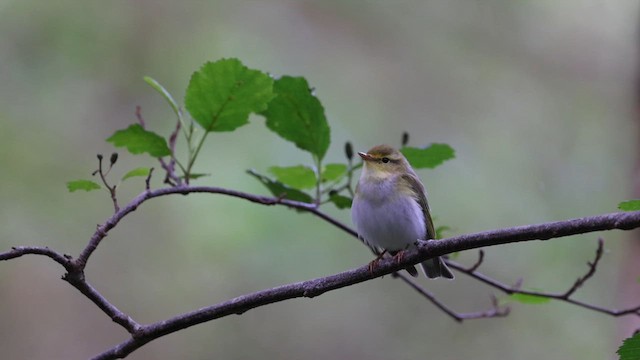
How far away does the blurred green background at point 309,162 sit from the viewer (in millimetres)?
4809

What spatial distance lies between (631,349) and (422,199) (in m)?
1.46

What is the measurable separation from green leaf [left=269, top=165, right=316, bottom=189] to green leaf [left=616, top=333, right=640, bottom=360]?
3.58ft

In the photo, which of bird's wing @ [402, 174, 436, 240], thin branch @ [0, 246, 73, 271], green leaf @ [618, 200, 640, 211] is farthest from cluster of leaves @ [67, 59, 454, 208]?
green leaf @ [618, 200, 640, 211]

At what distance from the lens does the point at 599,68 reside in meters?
6.28

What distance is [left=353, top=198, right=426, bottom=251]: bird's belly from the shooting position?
8.10 feet

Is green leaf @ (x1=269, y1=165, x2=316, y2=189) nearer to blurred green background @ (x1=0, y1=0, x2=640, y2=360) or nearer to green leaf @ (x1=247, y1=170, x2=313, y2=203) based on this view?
green leaf @ (x1=247, y1=170, x2=313, y2=203)

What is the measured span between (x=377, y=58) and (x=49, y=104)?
2825 mm

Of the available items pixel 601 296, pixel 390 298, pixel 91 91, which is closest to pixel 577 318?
A: pixel 601 296

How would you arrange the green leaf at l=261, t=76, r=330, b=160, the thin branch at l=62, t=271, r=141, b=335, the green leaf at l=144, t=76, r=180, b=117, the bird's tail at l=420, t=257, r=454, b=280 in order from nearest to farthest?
the thin branch at l=62, t=271, r=141, b=335
the green leaf at l=144, t=76, r=180, b=117
the green leaf at l=261, t=76, r=330, b=160
the bird's tail at l=420, t=257, r=454, b=280

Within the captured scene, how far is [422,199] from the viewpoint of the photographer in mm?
2619

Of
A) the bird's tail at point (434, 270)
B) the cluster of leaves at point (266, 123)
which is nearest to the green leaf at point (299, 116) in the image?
the cluster of leaves at point (266, 123)

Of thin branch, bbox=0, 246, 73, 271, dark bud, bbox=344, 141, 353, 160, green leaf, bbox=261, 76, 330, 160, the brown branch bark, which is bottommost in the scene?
the brown branch bark

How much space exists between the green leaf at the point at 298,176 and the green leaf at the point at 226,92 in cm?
28

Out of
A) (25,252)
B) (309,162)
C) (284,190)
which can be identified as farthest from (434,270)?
(309,162)
